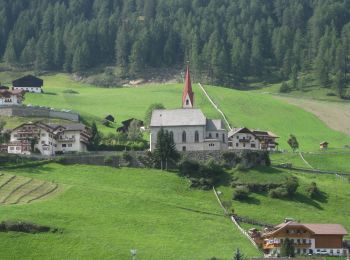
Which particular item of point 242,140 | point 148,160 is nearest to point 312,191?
point 242,140

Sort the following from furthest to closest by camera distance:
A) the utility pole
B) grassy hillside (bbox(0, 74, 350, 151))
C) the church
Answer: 1. grassy hillside (bbox(0, 74, 350, 151))
2. the church
3. the utility pole

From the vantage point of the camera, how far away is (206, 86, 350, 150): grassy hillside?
141m

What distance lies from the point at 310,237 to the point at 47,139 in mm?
38410

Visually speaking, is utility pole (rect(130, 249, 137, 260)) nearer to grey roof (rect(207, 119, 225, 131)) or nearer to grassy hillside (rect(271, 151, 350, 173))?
grey roof (rect(207, 119, 225, 131))

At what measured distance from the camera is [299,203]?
102 m

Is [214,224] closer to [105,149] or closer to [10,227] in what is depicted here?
[10,227]

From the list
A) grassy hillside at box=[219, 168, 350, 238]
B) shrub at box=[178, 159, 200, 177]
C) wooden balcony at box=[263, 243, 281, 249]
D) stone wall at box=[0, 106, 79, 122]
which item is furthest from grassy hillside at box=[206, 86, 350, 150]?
wooden balcony at box=[263, 243, 281, 249]

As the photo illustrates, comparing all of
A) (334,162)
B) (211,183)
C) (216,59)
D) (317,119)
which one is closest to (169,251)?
(211,183)

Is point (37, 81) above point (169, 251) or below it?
above

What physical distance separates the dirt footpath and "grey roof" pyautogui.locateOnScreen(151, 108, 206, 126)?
35374mm

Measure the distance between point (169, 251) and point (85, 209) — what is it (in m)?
13.9

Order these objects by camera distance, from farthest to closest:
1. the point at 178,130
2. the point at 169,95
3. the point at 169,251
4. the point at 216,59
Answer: the point at 216,59, the point at 169,95, the point at 178,130, the point at 169,251

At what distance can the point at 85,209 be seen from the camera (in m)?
94.8

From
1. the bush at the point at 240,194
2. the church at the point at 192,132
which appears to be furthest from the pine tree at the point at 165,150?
the bush at the point at 240,194
